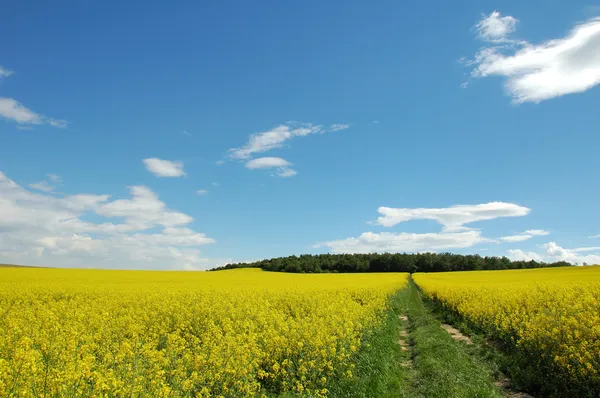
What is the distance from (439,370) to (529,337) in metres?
3.38

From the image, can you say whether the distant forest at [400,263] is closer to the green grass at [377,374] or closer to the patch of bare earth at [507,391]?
the green grass at [377,374]

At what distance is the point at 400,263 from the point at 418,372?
91.2 m

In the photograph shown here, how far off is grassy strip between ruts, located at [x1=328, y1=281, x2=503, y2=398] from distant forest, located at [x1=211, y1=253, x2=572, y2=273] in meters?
81.1

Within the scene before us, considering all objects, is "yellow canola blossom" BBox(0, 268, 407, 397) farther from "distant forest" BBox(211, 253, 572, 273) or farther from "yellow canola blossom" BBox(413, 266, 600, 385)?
"distant forest" BBox(211, 253, 572, 273)

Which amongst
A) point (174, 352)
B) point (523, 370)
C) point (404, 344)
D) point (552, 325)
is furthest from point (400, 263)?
point (174, 352)

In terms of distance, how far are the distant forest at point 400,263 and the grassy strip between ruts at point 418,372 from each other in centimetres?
8115

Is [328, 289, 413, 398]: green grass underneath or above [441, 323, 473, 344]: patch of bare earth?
above

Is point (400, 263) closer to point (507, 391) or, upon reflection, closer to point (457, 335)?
point (457, 335)

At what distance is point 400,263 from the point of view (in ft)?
322

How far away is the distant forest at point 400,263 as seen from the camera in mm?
97375

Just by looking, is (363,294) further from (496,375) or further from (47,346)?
(47,346)

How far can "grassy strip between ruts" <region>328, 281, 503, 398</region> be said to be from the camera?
28.0 ft

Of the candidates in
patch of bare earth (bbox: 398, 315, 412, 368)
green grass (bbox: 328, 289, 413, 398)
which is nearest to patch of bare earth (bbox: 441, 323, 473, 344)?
patch of bare earth (bbox: 398, 315, 412, 368)

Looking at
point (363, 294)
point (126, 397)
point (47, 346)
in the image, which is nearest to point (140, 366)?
point (126, 397)
